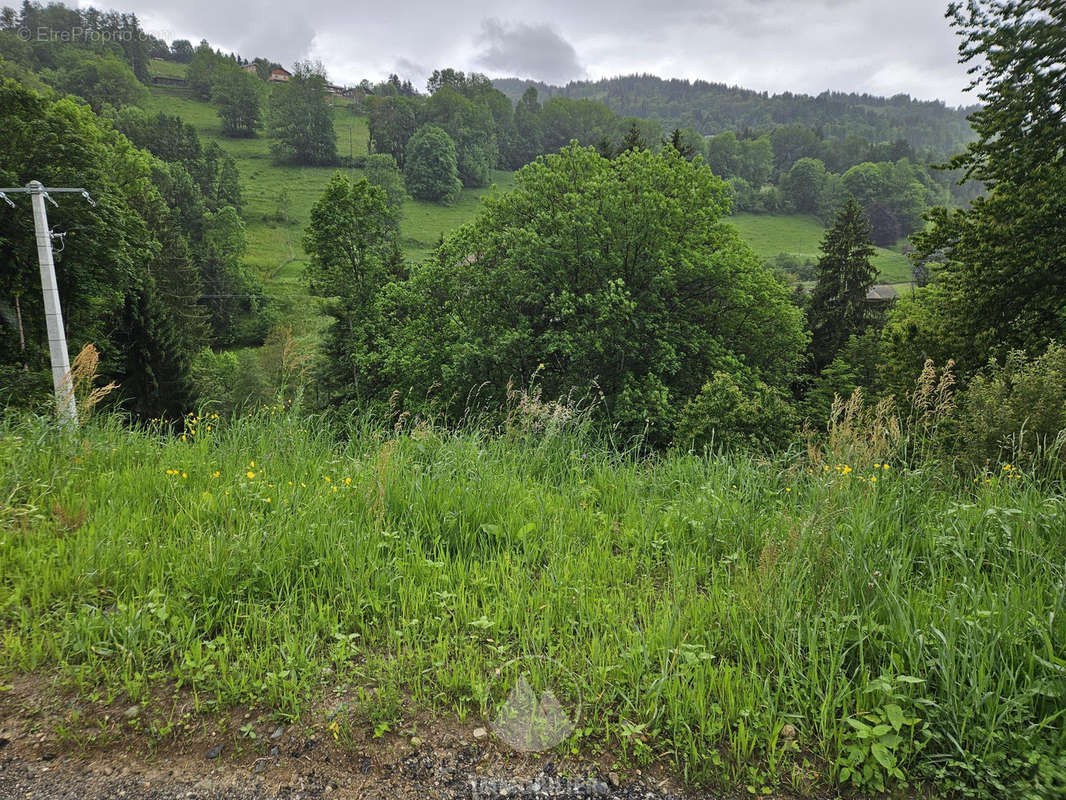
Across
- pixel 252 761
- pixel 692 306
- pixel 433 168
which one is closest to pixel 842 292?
pixel 692 306

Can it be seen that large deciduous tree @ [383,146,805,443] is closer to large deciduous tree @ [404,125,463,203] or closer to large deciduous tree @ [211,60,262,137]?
large deciduous tree @ [404,125,463,203]

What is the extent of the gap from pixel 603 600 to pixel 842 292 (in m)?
35.0

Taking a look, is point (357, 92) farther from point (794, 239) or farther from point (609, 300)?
point (609, 300)

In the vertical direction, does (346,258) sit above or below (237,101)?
below

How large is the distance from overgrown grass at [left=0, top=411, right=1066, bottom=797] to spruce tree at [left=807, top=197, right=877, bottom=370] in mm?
31235

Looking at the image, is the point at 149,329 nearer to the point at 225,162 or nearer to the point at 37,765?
the point at 37,765

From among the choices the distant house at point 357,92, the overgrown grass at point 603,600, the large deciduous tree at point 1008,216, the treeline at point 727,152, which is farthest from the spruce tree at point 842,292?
the distant house at point 357,92

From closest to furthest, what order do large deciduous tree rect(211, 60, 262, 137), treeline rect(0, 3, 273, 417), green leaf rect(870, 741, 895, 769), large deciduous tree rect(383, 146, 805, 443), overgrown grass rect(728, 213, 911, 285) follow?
green leaf rect(870, 741, 895, 769), large deciduous tree rect(383, 146, 805, 443), treeline rect(0, 3, 273, 417), overgrown grass rect(728, 213, 911, 285), large deciduous tree rect(211, 60, 262, 137)

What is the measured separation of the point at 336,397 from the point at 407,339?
503cm

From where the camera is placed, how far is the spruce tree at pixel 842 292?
1242 inches

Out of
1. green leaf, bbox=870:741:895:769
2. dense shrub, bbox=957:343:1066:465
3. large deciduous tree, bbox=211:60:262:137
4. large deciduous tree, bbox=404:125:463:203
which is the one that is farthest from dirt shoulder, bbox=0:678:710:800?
large deciduous tree, bbox=211:60:262:137

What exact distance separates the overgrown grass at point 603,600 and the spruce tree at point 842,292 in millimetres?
31235

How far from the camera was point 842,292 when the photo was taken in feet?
105

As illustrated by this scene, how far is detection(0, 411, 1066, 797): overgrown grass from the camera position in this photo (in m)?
2.07
